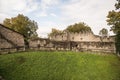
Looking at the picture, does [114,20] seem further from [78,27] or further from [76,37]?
[78,27]

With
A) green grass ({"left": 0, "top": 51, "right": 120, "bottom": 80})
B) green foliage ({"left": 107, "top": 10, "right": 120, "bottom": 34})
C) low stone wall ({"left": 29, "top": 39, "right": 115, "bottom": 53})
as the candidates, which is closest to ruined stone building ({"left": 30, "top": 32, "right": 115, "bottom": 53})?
low stone wall ({"left": 29, "top": 39, "right": 115, "bottom": 53})

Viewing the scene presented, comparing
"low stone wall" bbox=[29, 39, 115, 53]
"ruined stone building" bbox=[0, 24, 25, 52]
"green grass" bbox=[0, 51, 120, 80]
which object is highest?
"ruined stone building" bbox=[0, 24, 25, 52]

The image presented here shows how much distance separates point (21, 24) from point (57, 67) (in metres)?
44.0

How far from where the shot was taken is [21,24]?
7388 cm

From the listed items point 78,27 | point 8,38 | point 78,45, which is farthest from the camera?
point 78,27

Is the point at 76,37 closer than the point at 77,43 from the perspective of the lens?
No

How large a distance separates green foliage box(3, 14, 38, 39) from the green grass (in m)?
37.2

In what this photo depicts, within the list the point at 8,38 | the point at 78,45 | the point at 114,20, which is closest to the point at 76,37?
the point at 78,45

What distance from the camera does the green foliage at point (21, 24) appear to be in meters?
72.2

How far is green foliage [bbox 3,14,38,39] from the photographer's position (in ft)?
237

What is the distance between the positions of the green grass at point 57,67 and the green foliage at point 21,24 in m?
37.2

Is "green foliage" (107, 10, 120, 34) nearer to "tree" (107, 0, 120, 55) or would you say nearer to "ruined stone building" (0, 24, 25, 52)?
"tree" (107, 0, 120, 55)

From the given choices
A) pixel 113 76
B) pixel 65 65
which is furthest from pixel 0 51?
pixel 113 76

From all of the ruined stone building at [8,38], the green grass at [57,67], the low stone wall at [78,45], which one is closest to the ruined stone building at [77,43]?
the low stone wall at [78,45]
